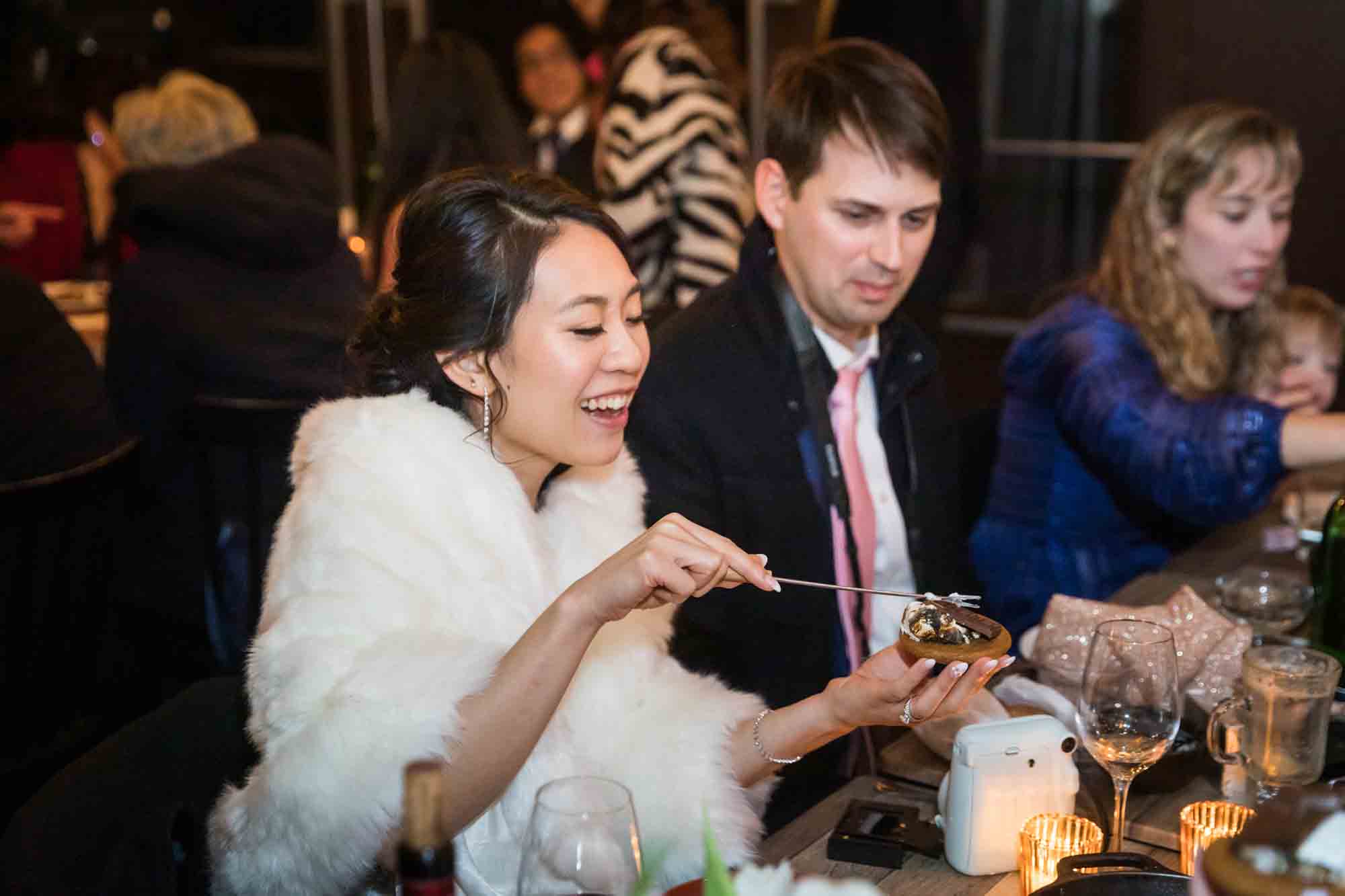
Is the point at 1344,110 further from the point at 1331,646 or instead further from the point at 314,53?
the point at 314,53

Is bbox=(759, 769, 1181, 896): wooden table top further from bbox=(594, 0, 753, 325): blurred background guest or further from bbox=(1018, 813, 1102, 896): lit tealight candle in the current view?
bbox=(594, 0, 753, 325): blurred background guest

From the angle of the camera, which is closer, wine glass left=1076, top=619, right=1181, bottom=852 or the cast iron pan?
the cast iron pan

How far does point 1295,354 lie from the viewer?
9.46 ft

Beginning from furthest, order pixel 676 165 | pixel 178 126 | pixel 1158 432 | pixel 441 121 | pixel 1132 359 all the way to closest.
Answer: pixel 441 121
pixel 676 165
pixel 178 126
pixel 1132 359
pixel 1158 432

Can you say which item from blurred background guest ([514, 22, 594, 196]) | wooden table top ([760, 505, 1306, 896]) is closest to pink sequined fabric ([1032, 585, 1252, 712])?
wooden table top ([760, 505, 1306, 896])

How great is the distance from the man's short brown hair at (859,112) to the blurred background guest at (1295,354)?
932 millimetres

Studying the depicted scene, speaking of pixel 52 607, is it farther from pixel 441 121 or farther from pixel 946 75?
pixel 946 75

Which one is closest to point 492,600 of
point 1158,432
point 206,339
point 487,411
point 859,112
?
point 487,411

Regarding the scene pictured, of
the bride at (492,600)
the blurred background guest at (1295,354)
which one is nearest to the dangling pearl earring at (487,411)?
the bride at (492,600)

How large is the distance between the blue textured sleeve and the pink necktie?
18.0 inches

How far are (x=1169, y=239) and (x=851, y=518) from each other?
3.00 ft

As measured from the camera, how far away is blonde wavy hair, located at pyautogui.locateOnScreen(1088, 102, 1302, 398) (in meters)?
2.63

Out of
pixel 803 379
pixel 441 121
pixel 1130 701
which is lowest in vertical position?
pixel 1130 701

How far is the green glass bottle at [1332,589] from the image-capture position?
1.94 meters
